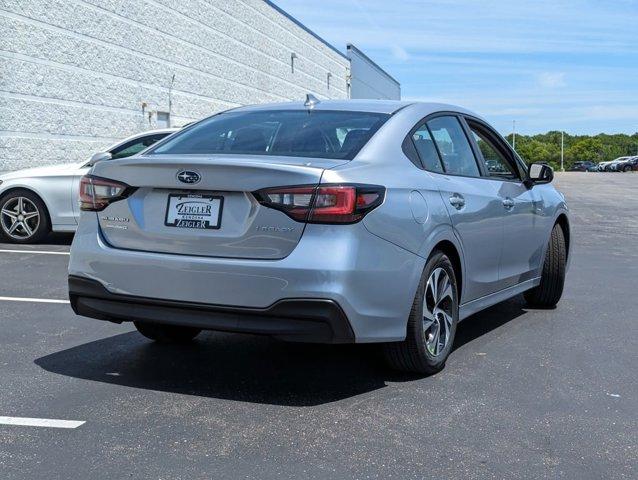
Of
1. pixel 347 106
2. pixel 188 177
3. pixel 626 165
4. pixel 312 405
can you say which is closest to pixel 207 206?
pixel 188 177

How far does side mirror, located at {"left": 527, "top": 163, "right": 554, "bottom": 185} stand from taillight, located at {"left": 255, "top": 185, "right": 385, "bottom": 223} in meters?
2.92

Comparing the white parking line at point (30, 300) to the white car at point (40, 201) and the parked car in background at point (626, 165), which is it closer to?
the white car at point (40, 201)

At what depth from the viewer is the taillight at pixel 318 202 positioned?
4.20 m

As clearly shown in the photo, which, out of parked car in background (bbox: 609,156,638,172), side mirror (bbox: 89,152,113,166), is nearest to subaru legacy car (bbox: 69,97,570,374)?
side mirror (bbox: 89,152,113,166)

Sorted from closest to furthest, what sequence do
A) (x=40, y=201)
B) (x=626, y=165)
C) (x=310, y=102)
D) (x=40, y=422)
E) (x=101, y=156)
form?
(x=40, y=422)
(x=310, y=102)
(x=101, y=156)
(x=40, y=201)
(x=626, y=165)

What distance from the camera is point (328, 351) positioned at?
18.5ft

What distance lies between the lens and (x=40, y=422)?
13.5 feet

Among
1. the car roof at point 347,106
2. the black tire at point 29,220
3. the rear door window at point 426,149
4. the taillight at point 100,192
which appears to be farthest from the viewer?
the black tire at point 29,220

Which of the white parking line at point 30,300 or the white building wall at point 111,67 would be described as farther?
the white building wall at point 111,67

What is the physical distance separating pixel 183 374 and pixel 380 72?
5447cm

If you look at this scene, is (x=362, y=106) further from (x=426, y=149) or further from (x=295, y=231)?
(x=295, y=231)

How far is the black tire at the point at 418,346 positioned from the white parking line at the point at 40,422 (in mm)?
1739

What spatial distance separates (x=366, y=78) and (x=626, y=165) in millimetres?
44152

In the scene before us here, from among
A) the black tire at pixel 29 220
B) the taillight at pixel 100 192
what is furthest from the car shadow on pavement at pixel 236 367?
the black tire at pixel 29 220
